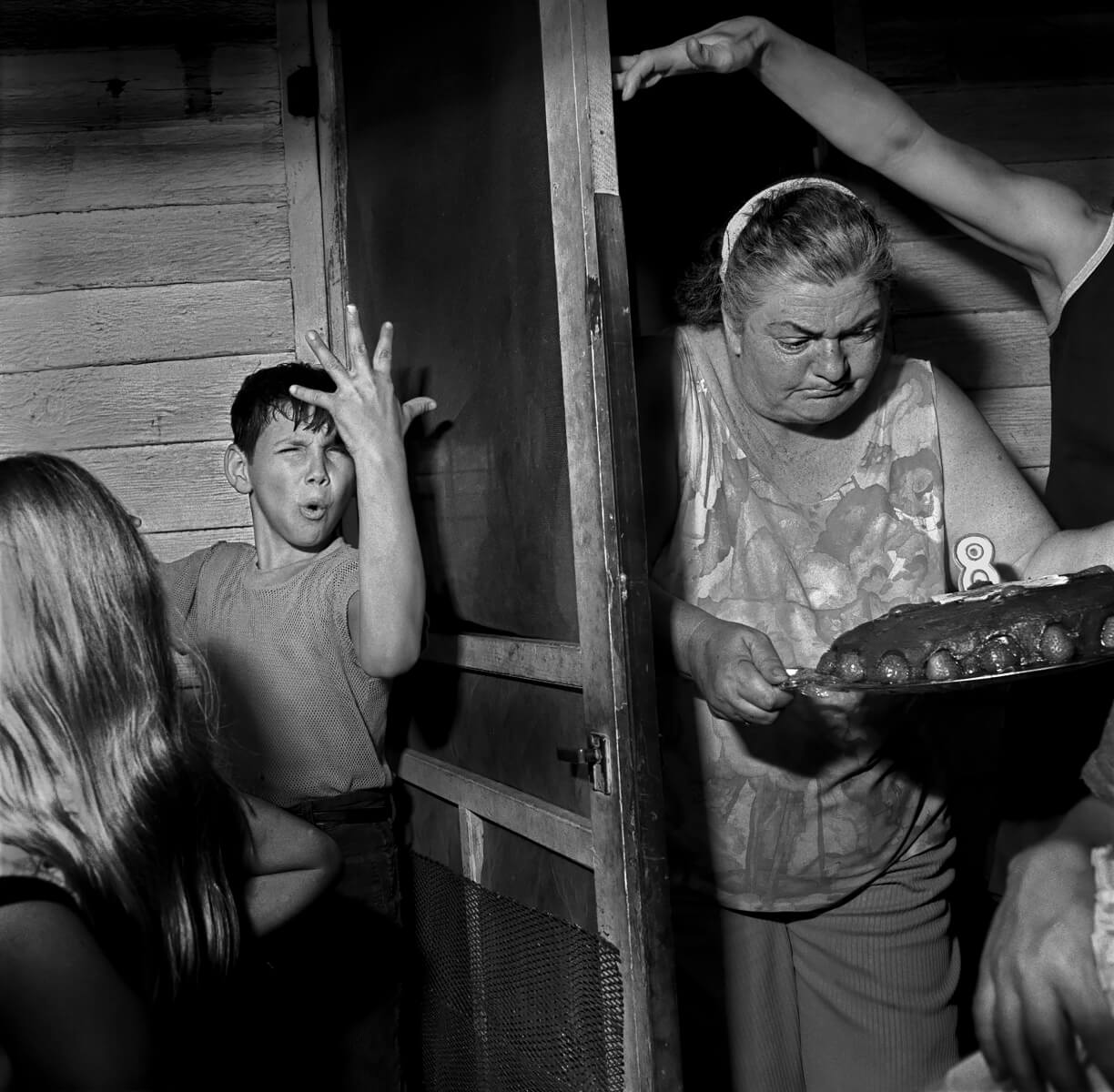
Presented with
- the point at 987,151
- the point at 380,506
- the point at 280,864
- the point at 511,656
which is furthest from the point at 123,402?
the point at 987,151

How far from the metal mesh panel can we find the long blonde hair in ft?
1.49

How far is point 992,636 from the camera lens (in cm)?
134

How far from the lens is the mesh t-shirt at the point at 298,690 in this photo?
1947mm

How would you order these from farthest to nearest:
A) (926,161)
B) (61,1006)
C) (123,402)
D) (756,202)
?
(123,402) → (926,161) → (756,202) → (61,1006)

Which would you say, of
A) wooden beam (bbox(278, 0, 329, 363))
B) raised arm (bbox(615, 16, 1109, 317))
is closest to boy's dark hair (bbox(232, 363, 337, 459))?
wooden beam (bbox(278, 0, 329, 363))

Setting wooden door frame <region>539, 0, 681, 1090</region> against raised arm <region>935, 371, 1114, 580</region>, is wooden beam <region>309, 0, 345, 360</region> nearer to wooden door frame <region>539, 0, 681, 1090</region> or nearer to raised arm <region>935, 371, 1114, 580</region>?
wooden door frame <region>539, 0, 681, 1090</region>

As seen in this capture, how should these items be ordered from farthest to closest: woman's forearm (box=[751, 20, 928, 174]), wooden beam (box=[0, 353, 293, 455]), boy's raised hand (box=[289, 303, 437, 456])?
wooden beam (box=[0, 353, 293, 455])
woman's forearm (box=[751, 20, 928, 174])
boy's raised hand (box=[289, 303, 437, 456])

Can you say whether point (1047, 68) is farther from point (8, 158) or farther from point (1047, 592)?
point (8, 158)

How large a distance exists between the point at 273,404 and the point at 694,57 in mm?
816

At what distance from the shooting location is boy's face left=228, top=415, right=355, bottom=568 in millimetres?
1973

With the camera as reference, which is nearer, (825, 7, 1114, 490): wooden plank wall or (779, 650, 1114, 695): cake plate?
(779, 650, 1114, 695): cake plate

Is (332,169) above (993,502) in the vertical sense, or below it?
above

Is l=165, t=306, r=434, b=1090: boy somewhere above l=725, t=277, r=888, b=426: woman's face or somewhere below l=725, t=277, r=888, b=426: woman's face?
below

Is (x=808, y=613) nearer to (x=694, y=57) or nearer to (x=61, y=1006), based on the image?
(x=694, y=57)
